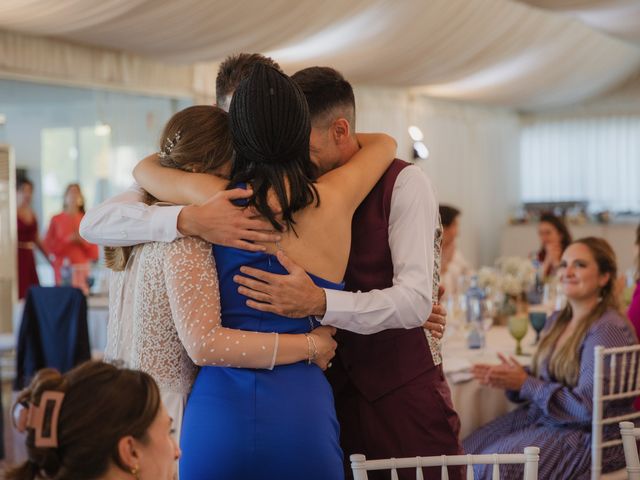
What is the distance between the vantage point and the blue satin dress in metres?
1.83

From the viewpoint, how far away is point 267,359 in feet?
5.98

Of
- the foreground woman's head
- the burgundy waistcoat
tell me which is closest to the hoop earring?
the foreground woman's head

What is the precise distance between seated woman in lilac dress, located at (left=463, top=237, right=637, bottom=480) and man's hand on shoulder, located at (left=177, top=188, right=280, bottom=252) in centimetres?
177

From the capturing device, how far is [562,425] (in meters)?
3.42

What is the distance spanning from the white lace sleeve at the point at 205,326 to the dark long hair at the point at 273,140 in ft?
0.58

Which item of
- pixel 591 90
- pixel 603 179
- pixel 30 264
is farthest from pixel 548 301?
pixel 603 179

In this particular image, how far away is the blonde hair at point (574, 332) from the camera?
11.2 feet

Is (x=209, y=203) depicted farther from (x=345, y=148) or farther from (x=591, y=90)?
(x=591, y=90)

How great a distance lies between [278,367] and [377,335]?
15.5 inches

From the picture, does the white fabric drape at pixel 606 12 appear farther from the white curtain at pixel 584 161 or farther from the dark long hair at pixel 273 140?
the dark long hair at pixel 273 140

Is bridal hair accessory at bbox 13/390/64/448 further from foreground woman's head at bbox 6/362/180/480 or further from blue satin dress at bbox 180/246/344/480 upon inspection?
blue satin dress at bbox 180/246/344/480

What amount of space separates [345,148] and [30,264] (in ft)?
23.9

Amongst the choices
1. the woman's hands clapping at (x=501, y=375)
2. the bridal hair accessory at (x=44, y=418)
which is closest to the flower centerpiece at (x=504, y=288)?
the woman's hands clapping at (x=501, y=375)

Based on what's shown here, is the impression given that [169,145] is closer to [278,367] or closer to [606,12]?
[278,367]
